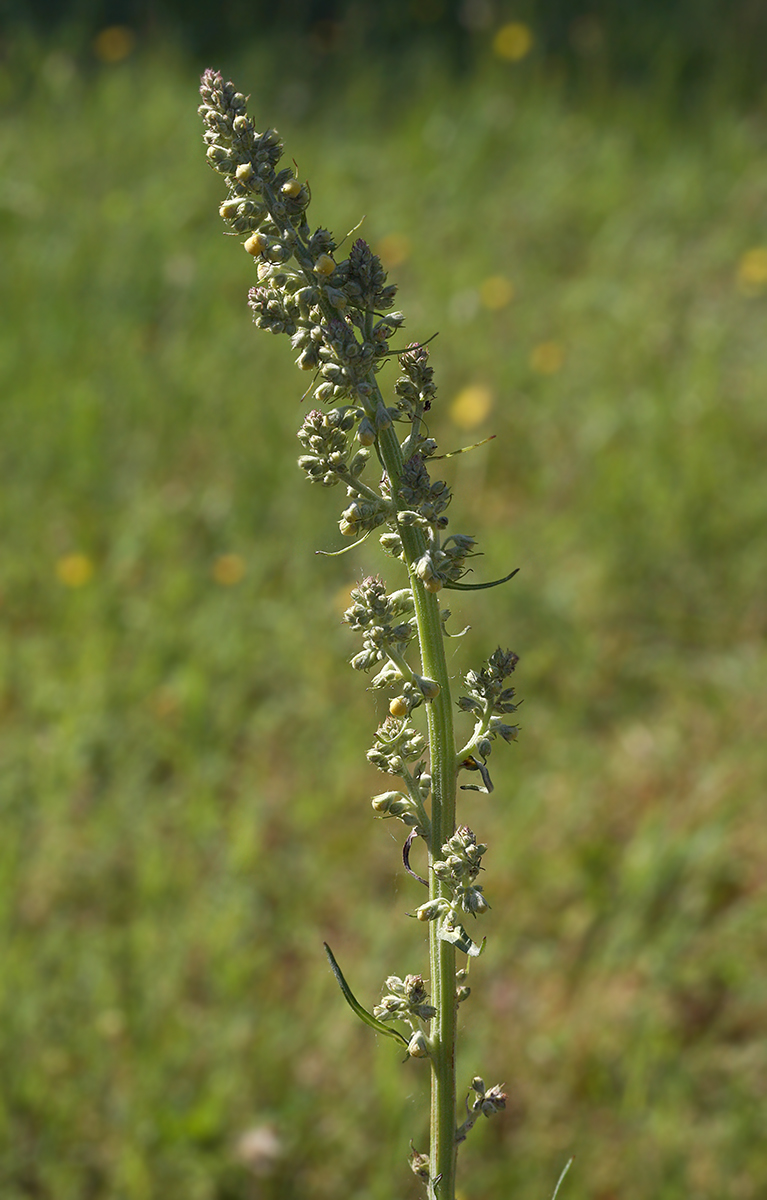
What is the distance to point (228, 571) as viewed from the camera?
13.7 feet

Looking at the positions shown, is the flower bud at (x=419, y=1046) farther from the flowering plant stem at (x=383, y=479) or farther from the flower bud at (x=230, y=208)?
the flower bud at (x=230, y=208)

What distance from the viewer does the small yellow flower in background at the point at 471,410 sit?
187 inches

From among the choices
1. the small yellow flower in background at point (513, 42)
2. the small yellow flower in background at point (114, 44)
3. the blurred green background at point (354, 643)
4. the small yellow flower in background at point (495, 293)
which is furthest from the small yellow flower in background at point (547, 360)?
the small yellow flower in background at point (114, 44)

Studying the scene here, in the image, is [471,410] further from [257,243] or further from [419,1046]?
[419,1046]

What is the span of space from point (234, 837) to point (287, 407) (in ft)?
7.08

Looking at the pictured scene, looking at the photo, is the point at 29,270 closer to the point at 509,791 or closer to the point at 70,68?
the point at 70,68

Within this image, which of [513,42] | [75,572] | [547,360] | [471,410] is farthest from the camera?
[513,42]

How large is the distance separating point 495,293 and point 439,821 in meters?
4.76

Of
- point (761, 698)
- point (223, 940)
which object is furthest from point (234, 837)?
point (761, 698)

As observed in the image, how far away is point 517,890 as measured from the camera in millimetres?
3309

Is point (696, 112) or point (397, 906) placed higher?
point (696, 112)

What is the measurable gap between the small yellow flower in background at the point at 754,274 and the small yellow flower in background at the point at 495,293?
1.16 metres

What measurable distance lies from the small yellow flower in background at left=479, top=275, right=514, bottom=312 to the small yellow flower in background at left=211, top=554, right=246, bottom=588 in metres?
2.08

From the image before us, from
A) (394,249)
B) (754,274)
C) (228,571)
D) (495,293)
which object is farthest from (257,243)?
(754,274)
